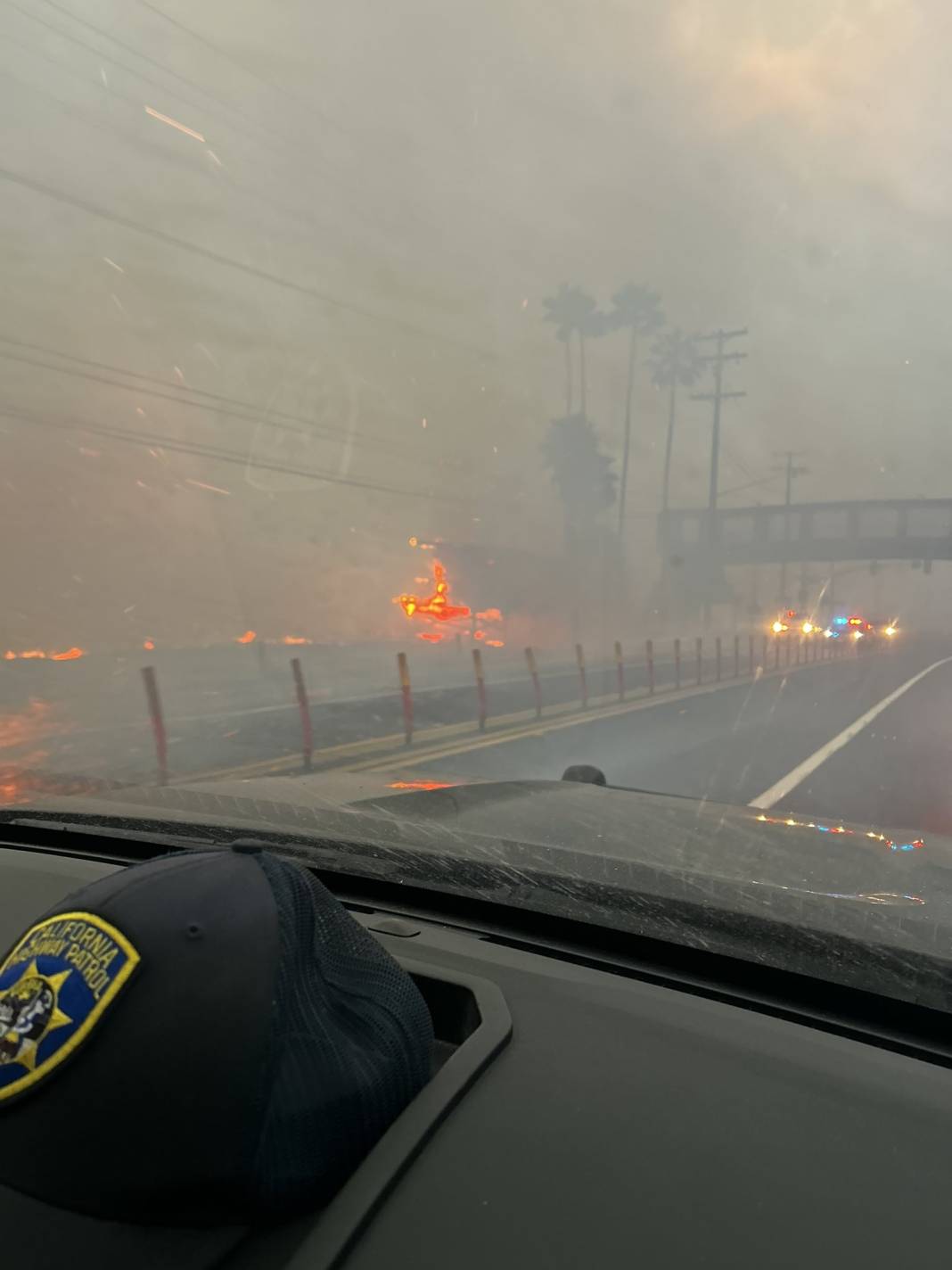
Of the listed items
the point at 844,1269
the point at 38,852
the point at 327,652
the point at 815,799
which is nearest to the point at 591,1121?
the point at 844,1269

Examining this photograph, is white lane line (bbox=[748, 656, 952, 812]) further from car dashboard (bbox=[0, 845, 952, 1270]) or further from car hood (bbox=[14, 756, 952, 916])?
car dashboard (bbox=[0, 845, 952, 1270])

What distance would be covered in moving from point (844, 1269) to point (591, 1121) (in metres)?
0.45

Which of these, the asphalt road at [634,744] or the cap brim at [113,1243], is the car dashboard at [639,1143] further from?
the asphalt road at [634,744]

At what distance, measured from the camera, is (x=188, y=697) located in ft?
76.3

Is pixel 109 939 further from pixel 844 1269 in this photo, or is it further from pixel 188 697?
pixel 188 697

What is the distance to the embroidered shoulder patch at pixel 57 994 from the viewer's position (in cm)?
137

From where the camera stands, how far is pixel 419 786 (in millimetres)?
4422

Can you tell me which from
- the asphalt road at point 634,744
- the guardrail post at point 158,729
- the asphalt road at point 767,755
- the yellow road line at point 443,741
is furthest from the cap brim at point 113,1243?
the guardrail post at point 158,729

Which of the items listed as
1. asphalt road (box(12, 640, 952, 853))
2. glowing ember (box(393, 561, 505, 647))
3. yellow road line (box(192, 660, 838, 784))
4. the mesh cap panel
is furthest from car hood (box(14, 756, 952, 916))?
glowing ember (box(393, 561, 505, 647))

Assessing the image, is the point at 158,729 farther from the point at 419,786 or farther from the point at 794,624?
the point at 794,624

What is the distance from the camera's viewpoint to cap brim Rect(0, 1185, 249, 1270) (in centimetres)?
135

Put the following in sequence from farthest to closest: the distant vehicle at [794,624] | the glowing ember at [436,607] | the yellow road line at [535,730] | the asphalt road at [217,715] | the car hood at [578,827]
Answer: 1. the distant vehicle at [794,624]
2. the glowing ember at [436,607]
3. the asphalt road at [217,715]
4. the yellow road line at [535,730]
5. the car hood at [578,827]

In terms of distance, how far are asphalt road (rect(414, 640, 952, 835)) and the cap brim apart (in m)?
3.09

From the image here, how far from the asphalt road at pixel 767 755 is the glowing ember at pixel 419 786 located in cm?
148
